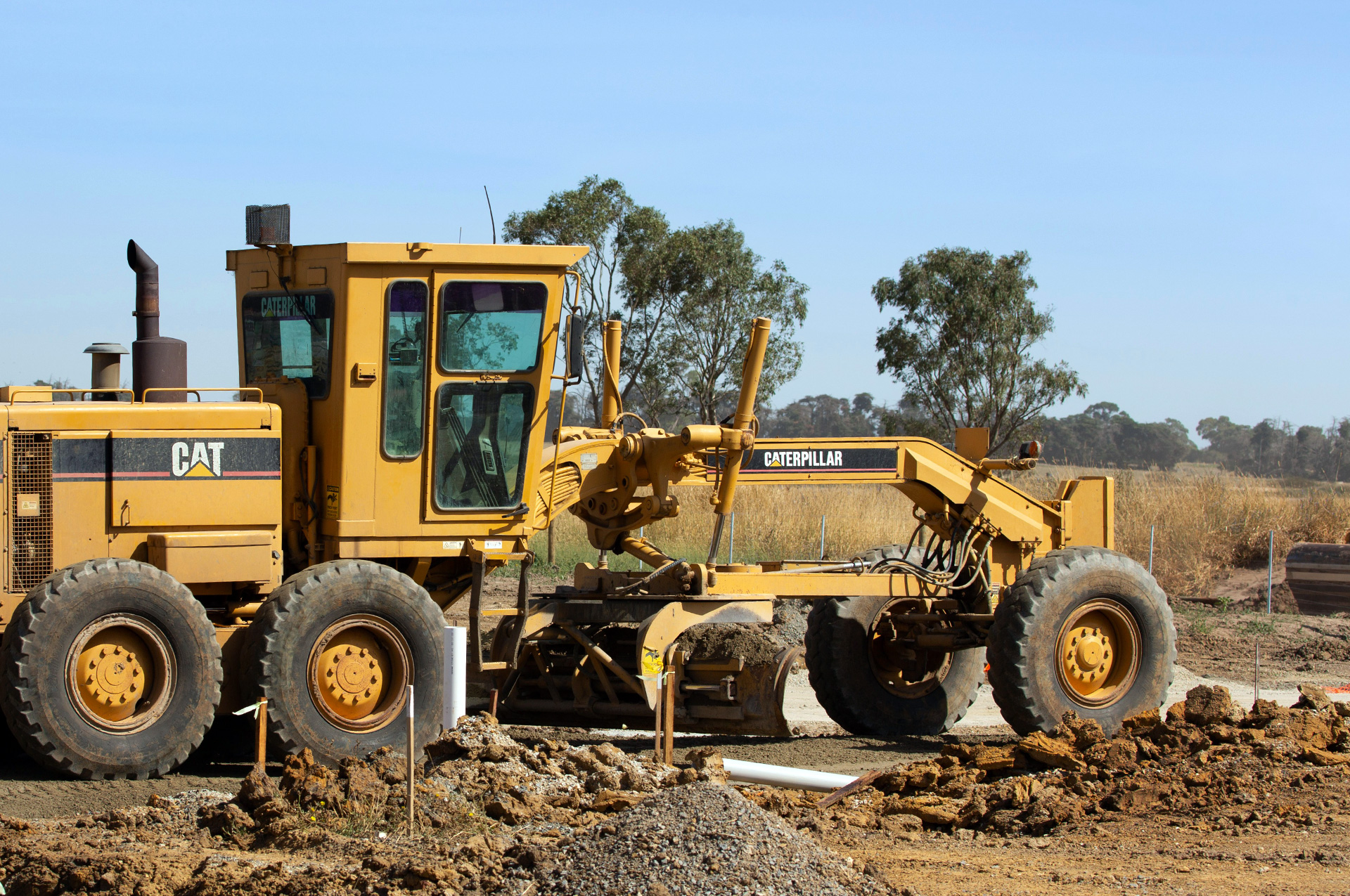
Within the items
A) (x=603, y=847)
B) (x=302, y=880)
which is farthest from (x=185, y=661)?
(x=603, y=847)

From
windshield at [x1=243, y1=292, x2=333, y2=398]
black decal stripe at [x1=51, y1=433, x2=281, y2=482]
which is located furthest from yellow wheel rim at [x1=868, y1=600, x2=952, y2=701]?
black decal stripe at [x1=51, y1=433, x2=281, y2=482]

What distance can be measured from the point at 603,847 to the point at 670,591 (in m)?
4.10

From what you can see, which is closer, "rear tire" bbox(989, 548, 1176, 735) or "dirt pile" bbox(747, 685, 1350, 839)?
"dirt pile" bbox(747, 685, 1350, 839)

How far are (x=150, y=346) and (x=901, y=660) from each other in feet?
19.9

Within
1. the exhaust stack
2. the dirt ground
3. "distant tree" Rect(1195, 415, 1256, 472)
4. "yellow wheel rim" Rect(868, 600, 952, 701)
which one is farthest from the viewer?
"distant tree" Rect(1195, 415, 1256, 472)

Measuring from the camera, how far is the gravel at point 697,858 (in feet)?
17.5

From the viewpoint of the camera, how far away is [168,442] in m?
8.21

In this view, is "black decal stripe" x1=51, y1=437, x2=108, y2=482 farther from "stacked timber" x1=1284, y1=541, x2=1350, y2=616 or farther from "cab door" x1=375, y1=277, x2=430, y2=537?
"stacked timber" x1=1284, y1=541, x2=1350, y2=616

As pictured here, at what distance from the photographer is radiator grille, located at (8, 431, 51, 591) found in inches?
315

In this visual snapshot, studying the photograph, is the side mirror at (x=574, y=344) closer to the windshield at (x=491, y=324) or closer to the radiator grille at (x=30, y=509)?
the windshield at (x=491, y=324)

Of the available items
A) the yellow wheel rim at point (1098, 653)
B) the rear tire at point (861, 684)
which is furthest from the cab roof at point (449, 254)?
the yellow wheel rim at point (1098, 653)

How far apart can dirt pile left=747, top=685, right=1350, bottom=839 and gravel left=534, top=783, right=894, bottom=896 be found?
1.16 m

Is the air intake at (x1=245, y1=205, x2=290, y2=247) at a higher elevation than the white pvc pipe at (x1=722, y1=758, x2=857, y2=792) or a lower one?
higher

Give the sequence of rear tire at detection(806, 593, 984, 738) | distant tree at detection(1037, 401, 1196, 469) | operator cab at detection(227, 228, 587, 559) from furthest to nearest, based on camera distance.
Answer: distant tree at detection(1037, 401, 1196, 469) → rear tire at detection(806, 593, 984, 738) → operator cab at detection(227, 228, 587, 559)
